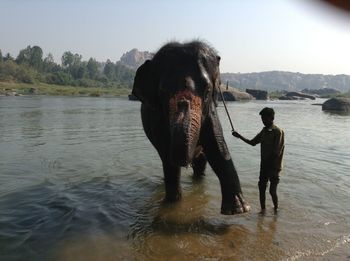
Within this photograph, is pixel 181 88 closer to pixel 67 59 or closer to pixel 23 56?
pixel 23 56

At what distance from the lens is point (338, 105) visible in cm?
3997

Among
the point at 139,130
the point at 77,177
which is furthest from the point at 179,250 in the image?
the point at 139,130

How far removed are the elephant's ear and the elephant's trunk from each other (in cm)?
99

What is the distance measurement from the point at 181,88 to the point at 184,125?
2.35 feet

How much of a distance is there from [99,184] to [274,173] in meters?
4.11

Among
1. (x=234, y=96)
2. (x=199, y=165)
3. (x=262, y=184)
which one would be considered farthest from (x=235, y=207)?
(x=234, y=96)

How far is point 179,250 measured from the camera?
5.70 metres

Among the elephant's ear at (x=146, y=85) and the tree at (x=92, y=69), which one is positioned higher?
the tree at (x=92, y=69)

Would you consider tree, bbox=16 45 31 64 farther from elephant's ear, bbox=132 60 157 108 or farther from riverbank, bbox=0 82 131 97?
elephant's ear, bbox=132 60 157 108

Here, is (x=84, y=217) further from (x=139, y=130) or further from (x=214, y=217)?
(x=139, y=130)

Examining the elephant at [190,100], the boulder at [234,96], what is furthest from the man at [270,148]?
the boulder at [234,96]

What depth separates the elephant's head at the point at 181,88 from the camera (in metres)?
5.57

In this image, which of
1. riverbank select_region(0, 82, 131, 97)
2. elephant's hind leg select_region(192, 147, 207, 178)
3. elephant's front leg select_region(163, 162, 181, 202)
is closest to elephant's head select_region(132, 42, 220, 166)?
elephant's front leg select_region(163, 162, 181, 202)

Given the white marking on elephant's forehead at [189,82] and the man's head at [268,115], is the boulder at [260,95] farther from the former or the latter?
the white marking on elephant's forehead at [189,82]
